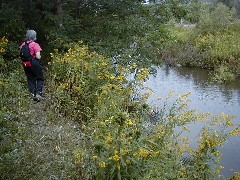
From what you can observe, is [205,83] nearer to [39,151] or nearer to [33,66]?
[33,66]

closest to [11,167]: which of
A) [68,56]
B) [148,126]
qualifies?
[148,126]

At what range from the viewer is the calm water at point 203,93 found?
9.31 meters

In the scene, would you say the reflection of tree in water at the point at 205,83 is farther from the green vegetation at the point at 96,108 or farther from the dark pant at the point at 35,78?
the dark pant at the point at 35,78

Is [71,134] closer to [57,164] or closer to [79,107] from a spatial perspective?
[57,164]

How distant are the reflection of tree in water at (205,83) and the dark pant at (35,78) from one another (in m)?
8.72

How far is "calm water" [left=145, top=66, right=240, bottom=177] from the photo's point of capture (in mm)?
9312

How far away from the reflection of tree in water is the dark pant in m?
8.72

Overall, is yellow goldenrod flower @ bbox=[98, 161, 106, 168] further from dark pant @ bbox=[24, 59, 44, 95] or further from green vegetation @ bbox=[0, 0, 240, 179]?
dark pant @ bbox=[24, 59, 44, 95]

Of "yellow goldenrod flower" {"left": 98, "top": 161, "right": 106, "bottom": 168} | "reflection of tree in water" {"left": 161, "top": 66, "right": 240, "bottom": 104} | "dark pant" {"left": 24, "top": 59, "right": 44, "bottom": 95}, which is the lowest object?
"reflection of tree in water" {"left": 161, "top": 66, "right": 240, "bottom": 104}

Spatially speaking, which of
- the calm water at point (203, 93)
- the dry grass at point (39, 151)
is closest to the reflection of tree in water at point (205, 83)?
the calm water at point (203, 93)

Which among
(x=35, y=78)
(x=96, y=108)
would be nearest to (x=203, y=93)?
(x=35, y=78)

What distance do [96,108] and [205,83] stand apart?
39.6ft

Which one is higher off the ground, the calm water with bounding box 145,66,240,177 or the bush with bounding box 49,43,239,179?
the bush with bounding box 49,43,239,179

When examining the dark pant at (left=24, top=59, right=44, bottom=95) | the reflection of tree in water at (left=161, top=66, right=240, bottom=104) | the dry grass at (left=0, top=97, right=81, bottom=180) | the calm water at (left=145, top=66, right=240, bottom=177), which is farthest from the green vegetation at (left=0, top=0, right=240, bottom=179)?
the reflection of tree in water at (left=161, top=66, right=240, bottom=104)
